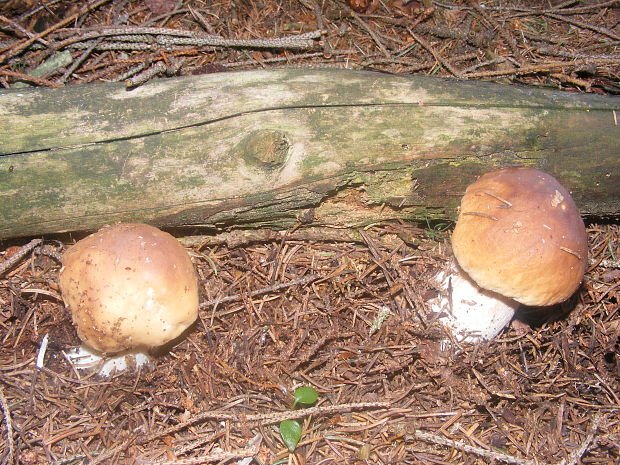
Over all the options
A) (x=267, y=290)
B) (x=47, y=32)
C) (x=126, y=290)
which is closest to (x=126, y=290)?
(x=126, y=290)

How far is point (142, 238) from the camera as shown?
218 centimetres

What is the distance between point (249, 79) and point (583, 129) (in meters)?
1.86

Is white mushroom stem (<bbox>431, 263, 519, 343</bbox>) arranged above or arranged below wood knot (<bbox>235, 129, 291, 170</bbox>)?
below

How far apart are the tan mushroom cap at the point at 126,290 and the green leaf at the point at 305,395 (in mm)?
650

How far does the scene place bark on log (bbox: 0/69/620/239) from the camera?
226 centimetres

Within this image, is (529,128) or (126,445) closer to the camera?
(126,445)

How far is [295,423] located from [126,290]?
3.39 ft

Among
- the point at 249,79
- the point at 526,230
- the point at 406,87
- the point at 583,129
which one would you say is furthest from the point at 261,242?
the point at 583,129

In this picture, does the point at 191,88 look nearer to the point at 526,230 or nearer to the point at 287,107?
the point at 287,107

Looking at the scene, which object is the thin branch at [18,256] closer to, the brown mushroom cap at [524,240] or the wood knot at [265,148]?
the wood knot at [265,148]

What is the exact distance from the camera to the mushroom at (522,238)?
6.89ft

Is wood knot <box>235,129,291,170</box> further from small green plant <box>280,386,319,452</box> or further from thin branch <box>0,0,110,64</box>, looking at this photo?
thin branch <box>0,0,110,64</box>

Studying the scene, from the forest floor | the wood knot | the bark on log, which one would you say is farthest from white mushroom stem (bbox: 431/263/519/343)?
the wood knot

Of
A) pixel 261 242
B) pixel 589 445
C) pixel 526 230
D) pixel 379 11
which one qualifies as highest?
pixel 379 11
